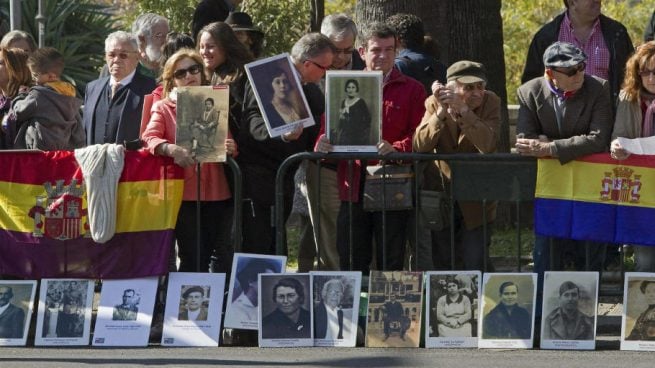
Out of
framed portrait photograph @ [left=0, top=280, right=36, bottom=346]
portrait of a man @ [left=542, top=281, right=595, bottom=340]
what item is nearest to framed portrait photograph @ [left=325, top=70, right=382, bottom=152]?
portrait of a man @ [left=542, top=281, right=595, bottom=340]

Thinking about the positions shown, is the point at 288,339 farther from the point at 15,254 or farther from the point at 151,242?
the point at 15,254

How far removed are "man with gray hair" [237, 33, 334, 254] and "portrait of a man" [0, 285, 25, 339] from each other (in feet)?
5.15

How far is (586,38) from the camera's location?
11.1 meters

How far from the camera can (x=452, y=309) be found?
9.23 metres

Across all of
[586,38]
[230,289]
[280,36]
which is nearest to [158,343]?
[230,289]

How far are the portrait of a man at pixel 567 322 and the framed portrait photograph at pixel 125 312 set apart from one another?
2547 millimetres

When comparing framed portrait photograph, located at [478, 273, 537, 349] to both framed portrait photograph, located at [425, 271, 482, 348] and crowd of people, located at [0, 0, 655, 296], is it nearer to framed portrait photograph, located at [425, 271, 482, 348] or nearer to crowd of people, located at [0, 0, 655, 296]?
framed portrait photograph, located at [425, 271, 482, 348]

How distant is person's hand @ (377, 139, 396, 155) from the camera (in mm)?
9406

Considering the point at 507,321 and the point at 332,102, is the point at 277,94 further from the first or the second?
the point at 507,321

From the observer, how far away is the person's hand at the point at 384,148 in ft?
Result: 30.9

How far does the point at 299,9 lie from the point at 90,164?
38.8 ft

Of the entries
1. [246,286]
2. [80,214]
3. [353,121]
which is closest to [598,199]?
[353,121]

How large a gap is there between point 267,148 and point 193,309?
3.93ft

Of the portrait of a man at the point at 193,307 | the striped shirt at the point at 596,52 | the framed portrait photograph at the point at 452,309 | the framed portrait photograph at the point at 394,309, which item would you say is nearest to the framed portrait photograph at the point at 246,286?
the portrait of a man at the point at 193,307
